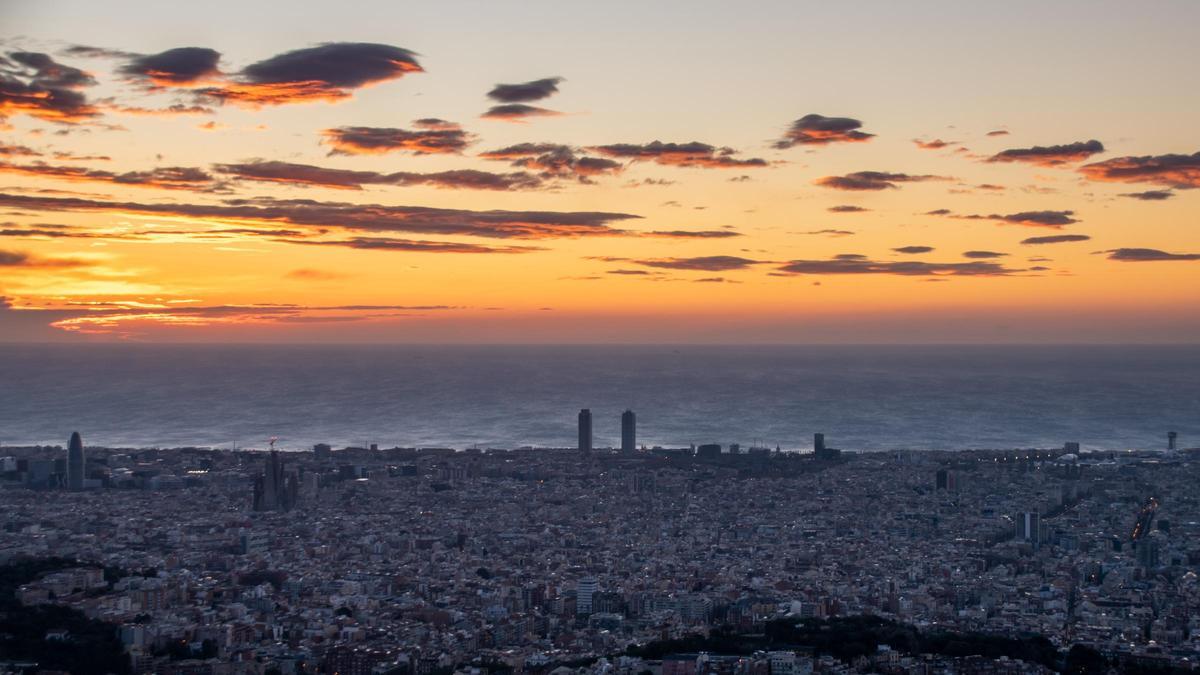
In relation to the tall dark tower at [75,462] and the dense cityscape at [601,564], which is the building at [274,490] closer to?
the dense cityscape at [601,564]

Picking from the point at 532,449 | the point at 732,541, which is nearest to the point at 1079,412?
the point at 532,449

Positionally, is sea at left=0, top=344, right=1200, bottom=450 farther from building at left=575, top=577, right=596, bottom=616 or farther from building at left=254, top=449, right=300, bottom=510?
building at left=575, top=577, right=596, bottom=616

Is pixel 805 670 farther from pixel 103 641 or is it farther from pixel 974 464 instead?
pixel 974 464

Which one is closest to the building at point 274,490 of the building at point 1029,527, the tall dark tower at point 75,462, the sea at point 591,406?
the tall dark tower at point 75,462

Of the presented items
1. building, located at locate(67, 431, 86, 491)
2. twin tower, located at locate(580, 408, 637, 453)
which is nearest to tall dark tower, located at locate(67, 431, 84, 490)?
building, located at locate(67, 431, 86, 491)

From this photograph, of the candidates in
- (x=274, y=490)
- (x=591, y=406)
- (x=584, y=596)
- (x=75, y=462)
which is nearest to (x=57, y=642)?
(x=584, y=596)

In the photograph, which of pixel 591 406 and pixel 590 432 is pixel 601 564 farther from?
pixel 591 406
